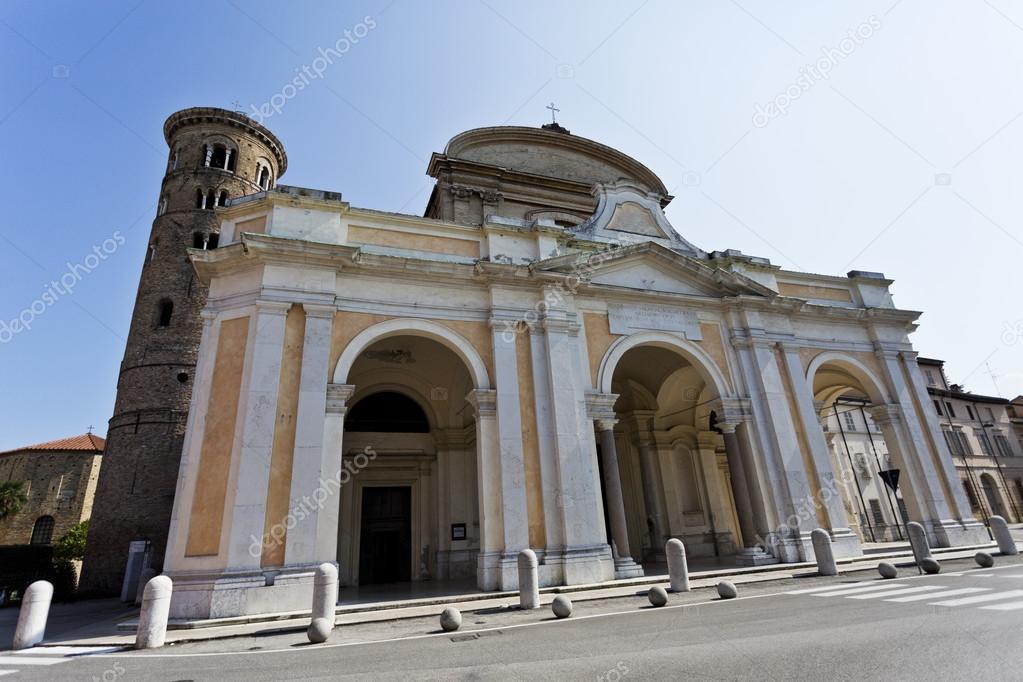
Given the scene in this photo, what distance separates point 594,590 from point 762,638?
188 inches

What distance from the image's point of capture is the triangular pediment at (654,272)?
42.7ft

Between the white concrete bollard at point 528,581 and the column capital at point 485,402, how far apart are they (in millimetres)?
3339

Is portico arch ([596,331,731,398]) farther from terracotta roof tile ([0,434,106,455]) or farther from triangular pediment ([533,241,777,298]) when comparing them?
terracotta roof tile ([0,434,106,455])

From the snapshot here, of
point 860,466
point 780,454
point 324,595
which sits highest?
point 860,466

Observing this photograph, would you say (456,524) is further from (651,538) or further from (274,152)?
(274,152)

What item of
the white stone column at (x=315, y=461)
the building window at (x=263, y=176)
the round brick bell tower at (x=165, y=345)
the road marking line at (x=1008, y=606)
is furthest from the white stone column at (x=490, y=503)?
the building window at (x=263, y=176)

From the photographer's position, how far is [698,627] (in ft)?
19.9

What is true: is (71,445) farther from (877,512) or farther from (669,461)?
(877,512)

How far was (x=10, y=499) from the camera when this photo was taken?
32.8 meters

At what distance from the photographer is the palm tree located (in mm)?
32281

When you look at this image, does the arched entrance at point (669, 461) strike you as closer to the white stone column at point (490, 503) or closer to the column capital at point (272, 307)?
the white stone column at point (490, 503)

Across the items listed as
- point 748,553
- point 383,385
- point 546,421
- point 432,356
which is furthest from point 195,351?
point 748,553

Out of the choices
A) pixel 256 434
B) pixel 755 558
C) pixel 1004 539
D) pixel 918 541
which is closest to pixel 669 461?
pixel 755 558

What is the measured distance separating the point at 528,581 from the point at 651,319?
756cm
